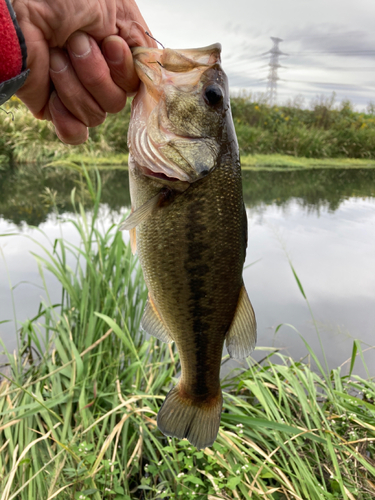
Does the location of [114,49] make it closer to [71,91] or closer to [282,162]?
[71,91]

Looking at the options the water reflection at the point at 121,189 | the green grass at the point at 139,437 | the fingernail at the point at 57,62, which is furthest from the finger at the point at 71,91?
the water reflection at the point at 121,189

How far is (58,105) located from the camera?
159 cm

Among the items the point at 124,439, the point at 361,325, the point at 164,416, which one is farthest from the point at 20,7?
the point at 361,325

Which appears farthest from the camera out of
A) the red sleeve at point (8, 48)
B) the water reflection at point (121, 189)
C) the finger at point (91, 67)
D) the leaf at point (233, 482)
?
the water reflection at point (121, 189)

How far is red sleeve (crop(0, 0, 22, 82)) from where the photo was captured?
43.9 inches

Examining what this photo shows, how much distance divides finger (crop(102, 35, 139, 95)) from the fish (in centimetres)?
4

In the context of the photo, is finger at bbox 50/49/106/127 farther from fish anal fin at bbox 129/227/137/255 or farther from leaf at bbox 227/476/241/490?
leaf at bbox 227/476/241/490

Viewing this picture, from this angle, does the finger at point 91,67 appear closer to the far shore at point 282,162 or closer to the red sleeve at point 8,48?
the red sleeve at point 8,48

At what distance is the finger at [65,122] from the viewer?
1.59 meters

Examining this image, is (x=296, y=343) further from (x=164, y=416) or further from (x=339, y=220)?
(x=339, y=220)

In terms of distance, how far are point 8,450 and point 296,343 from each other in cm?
288

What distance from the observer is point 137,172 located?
1318mm

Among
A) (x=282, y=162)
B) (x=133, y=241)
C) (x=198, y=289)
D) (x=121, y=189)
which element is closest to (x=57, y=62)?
(x=133, y=241)

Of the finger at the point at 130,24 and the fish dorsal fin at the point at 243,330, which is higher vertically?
the finger at the point at 130,24
